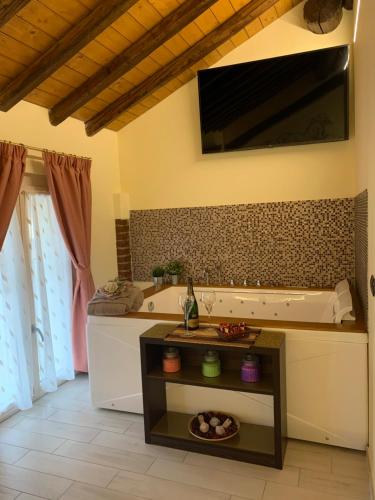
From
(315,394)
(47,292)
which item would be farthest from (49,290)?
(315,394)

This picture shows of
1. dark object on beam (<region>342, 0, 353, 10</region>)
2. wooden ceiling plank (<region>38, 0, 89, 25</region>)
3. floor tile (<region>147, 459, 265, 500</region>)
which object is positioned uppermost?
dark object on beam (<region>342, 0, 353, 10</region>)

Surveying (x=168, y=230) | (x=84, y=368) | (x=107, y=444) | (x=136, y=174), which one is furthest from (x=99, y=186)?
(x=107, y=444)

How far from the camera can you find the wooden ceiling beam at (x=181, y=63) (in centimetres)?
290

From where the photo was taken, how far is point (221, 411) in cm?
232

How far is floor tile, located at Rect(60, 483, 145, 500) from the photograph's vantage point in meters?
1.82

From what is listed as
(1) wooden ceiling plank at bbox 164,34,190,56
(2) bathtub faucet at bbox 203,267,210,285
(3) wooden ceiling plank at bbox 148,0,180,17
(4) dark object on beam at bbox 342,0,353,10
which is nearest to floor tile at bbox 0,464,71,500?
(2) bathtub faucet at bbox 203,267,210,285

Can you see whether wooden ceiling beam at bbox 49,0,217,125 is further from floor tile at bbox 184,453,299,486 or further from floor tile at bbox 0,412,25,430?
floor tile at bbox 184,453,299,486

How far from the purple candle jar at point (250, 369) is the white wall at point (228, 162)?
1.82 metres

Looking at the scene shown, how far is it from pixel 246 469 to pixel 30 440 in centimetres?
142

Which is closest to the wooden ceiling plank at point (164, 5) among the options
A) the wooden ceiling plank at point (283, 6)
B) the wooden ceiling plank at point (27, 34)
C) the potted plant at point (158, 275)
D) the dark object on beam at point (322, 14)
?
the wooden ceiling plank at point (27, 34)

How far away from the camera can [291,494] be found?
1795 millimetres

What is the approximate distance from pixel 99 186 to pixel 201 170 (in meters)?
1.07

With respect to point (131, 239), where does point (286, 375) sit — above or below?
below

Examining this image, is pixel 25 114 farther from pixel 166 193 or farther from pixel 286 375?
pixel 286 375
